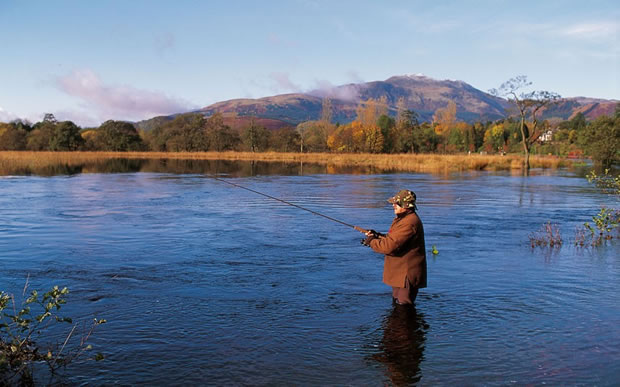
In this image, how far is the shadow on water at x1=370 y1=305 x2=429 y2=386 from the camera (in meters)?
5.66

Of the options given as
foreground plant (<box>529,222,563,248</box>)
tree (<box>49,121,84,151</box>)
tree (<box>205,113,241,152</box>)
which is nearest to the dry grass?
tree (<box>205,113,241,152</box>)

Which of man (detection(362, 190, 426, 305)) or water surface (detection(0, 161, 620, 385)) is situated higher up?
man (detection(362, 190, 426, 305))

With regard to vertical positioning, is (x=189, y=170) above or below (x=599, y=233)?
above

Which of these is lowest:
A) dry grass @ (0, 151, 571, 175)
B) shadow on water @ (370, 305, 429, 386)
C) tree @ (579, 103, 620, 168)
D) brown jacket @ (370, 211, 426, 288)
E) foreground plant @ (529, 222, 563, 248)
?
shadow on water @ (370, 305, 429, 386)

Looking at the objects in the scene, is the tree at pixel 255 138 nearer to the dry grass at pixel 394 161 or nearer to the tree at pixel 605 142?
the dry grass at pixel 394 161

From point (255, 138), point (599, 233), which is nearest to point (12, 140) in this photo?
point (255, 138)

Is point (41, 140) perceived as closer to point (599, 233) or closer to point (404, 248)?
point (599, 233)


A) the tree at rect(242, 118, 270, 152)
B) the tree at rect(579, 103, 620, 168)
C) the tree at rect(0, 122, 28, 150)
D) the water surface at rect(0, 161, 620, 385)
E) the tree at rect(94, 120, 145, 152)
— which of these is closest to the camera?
the water surface at rect(0, 161, 620, 385)

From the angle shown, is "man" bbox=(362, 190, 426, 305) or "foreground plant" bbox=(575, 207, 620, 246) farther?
"foreground plant" bbox=(575, 207, 620, 246)

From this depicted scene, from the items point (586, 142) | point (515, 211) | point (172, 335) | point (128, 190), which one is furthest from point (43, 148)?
point (172, 335)

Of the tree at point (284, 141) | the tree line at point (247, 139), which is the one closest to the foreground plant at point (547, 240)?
the tree line at point (247, 139)

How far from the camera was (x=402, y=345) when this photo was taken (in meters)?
6.43

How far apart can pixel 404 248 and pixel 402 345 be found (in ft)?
3.85

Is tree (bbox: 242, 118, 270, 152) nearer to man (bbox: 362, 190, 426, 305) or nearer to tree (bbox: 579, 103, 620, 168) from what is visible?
tree (bbox: 579, 103, 620, 168)
